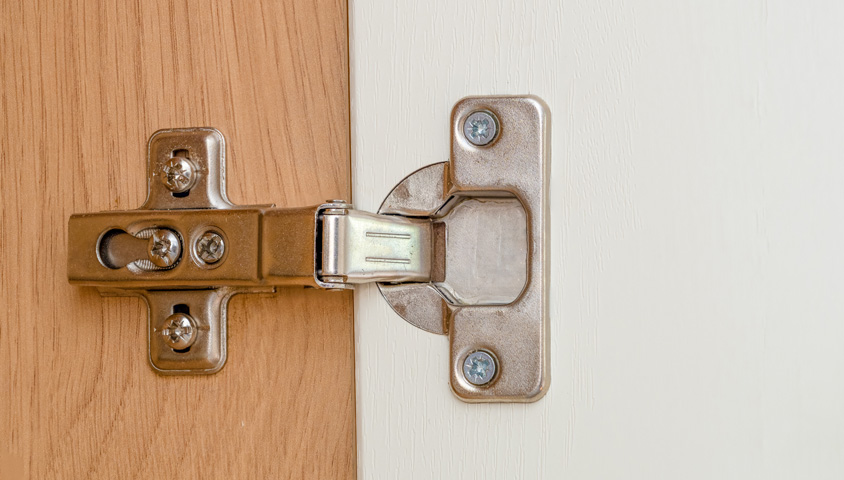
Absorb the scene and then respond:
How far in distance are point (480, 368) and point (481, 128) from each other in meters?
0.13

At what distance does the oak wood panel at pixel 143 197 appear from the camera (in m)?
0.45

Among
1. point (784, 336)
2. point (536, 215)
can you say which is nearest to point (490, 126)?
point (536, 215)

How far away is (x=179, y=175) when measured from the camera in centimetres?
46

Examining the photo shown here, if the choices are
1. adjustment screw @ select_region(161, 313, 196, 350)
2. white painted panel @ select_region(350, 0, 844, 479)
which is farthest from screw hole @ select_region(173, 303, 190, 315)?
white painted panel @ select_region(350, 0, 844, 479)

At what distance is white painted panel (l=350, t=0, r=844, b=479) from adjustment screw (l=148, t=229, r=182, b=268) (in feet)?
0.55

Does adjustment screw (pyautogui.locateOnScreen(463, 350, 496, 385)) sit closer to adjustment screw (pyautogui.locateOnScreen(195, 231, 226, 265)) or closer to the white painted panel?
the white painted panel

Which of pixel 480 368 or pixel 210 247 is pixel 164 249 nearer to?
pixel 210 247

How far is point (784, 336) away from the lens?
402 millimetres

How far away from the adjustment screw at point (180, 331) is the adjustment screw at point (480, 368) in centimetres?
16

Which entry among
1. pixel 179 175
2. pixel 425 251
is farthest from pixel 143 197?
pixel 425 251

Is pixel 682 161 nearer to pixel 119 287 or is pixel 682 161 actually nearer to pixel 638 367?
pixel 638 367

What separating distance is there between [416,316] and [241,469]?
138 mm

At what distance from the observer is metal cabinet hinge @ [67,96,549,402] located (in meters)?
0.41

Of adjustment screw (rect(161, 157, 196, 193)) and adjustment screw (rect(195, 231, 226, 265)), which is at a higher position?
adjustment screw (rect(161, 157, 196, 193))
